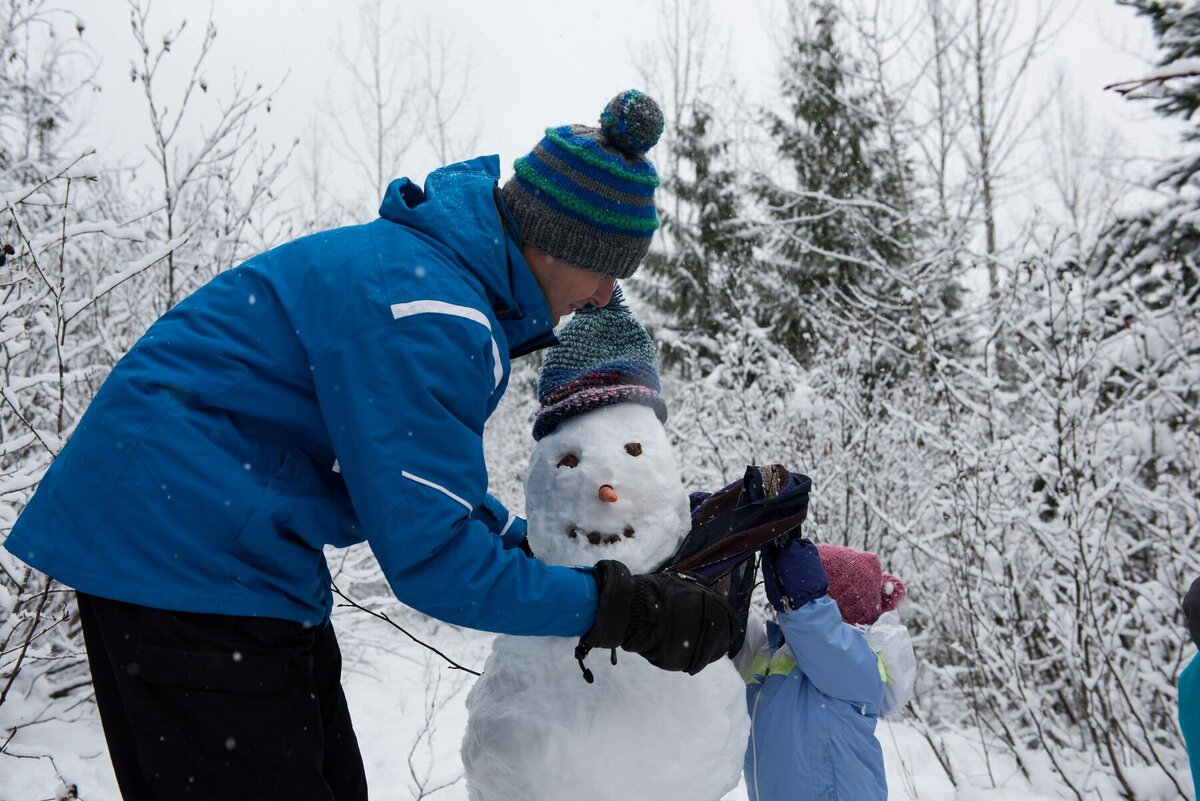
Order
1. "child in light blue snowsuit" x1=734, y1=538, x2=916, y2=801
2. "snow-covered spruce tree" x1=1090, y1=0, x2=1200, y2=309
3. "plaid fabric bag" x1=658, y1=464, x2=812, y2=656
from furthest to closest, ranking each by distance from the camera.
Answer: "snow-covered spruce tree" x1=1090, y1=0, x2=1200, y2=309 → "child in light blue snowsuit" x1=734, y1=538, x2=916, y2=801 → "plaid fabric bag" x1=658, y1=464, x2=812, y2=656

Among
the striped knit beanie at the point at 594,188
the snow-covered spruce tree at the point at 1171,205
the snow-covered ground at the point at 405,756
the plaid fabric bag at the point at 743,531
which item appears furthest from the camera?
the snow-covered spruce tree at the point at 1171,205

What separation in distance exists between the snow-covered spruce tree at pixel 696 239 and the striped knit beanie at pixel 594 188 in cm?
1204

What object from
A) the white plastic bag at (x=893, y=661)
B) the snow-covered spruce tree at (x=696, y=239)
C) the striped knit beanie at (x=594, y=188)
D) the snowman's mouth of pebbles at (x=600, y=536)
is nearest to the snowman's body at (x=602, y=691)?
the snowman's mouth of pebbles at (x=600, y=536)

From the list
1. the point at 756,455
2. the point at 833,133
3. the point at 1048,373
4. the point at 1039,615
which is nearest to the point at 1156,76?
the point at 1048,373

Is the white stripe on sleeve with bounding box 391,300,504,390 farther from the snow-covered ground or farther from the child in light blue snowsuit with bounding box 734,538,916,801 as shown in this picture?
the snow-covered ground

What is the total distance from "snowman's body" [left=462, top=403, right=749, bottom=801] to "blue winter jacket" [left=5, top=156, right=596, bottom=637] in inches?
15.4

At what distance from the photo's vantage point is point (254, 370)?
4.06ft

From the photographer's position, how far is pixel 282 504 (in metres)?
1.20

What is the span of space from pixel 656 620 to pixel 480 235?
0.68 meters

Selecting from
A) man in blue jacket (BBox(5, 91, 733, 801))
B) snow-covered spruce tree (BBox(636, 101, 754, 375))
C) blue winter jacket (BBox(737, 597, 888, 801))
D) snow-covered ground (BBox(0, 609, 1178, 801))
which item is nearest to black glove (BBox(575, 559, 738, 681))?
man in blue jacket (BBox(5, 91, 733, 801))

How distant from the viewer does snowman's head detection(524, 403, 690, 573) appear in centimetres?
172

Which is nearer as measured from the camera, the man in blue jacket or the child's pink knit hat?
the man in blue jacket

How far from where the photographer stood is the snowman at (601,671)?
62.9 inches

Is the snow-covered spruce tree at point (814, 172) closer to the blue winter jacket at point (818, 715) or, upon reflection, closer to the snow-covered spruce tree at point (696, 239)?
the snow-covered spruce tree at point (696, 239)
